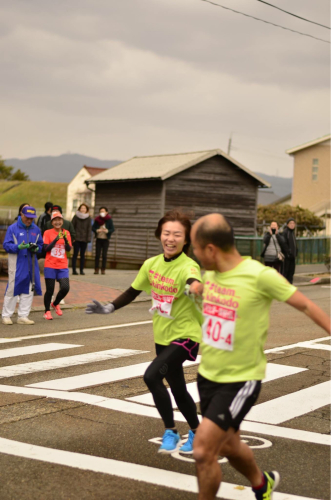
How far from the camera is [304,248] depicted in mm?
29594

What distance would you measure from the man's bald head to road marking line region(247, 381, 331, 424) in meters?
2.80

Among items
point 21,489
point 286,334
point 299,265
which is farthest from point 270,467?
point 299,265

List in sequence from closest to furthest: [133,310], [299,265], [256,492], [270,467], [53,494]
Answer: [256,492] → [53,494] → [270,467] → [133,310] → [299,265]

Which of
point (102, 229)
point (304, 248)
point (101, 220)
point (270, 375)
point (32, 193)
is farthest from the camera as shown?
point (32, 193)

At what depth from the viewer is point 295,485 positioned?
4559 millimetres

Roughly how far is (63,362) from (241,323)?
5.19 meters

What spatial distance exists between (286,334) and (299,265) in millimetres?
18340

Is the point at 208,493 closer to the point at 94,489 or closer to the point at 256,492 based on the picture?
the point at 256,492

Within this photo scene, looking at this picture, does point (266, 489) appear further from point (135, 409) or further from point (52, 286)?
point (52, 286)

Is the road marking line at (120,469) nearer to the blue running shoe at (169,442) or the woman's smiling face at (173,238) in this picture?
the blue running shoe at (169,442)

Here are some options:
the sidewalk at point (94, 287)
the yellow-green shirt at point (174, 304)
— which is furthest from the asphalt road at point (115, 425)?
the sidewalk at point (94, 287)

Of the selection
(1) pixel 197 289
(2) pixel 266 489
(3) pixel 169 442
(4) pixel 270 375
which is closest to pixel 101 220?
(4) pixel 270 375

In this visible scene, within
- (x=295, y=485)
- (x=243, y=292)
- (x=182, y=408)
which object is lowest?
(x=295, y=485)

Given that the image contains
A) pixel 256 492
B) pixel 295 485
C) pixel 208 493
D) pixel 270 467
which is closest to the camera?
pixel 208 493
